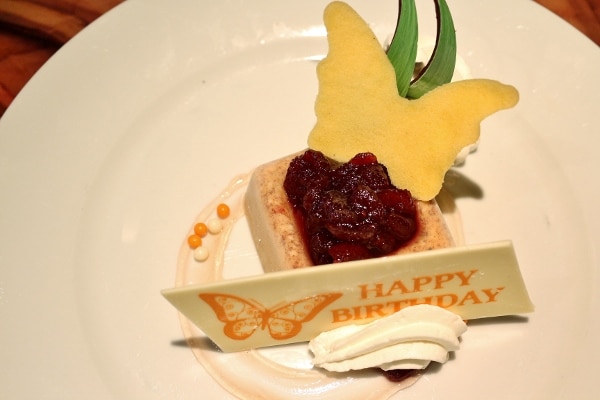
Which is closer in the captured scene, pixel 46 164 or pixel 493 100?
pixel 493 100

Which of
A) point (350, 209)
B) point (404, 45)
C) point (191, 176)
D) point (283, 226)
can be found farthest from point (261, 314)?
point (404, 45)

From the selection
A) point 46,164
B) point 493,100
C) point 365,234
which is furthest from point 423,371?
point 46,164

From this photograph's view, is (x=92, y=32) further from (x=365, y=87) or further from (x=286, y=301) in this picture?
(x=286, y=301)

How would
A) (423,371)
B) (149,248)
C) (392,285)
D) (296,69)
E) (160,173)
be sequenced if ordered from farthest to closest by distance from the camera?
(296,69), (160,173), (149,248), (423,371), (392,285)

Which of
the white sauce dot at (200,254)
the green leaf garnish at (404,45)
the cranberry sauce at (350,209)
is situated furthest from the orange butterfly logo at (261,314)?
the green leaf garnish at (404,45)

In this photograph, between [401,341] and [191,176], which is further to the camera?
[191,176]

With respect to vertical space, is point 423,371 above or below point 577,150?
below

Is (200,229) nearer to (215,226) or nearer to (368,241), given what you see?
(215,226)
